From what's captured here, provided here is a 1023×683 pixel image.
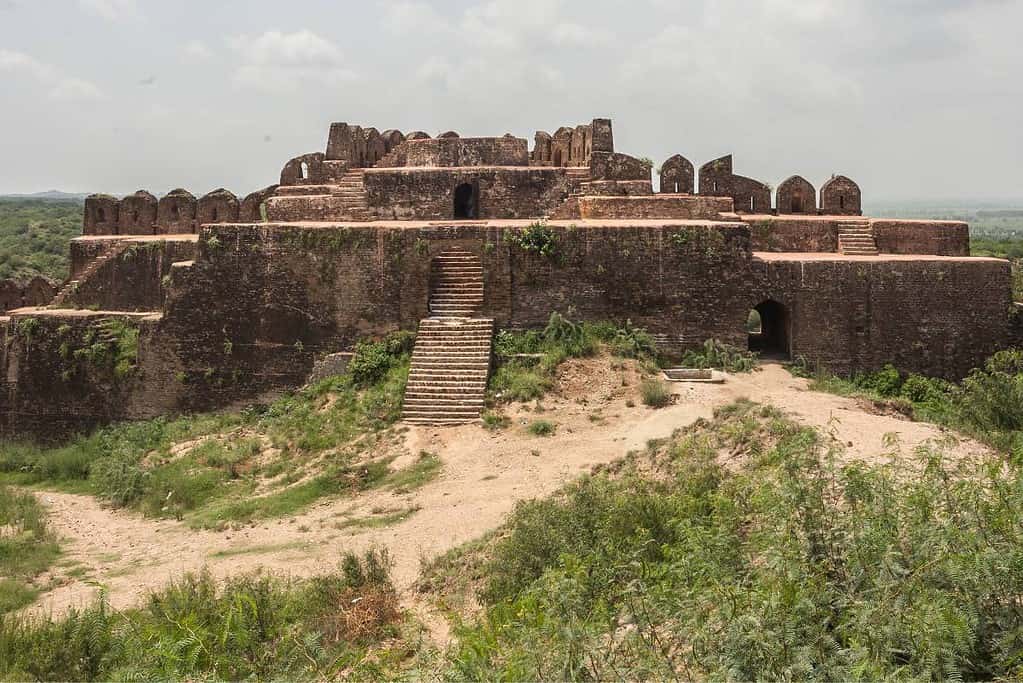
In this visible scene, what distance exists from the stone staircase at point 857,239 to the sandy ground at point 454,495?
3944 mm

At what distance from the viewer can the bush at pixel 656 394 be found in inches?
460

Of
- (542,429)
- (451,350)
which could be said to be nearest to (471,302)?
(451,350)

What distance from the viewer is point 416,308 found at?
1383cm

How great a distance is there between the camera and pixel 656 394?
1168cm

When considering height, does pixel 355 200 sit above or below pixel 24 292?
above

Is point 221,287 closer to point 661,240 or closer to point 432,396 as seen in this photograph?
point 432,396

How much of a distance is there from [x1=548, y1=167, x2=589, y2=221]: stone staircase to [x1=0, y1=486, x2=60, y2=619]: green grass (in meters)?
9.27

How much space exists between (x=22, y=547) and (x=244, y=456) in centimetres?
294

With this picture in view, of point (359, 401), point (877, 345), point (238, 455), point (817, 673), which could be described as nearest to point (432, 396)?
point (359, 401)

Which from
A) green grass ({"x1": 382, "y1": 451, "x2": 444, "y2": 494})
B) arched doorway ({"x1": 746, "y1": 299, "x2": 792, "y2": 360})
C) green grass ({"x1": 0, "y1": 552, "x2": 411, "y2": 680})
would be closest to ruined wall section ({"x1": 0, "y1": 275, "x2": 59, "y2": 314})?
green grass ({"x1": 382, "y1": 451, "x2": 444, "y2": 494})

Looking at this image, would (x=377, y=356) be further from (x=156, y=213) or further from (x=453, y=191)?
(x=156, y=213)

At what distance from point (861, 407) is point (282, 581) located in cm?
700

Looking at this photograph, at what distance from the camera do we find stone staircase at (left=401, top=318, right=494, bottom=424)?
39.8ft

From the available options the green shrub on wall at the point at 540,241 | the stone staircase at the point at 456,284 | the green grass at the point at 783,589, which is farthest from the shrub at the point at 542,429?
the green grass at the point at 783,589
